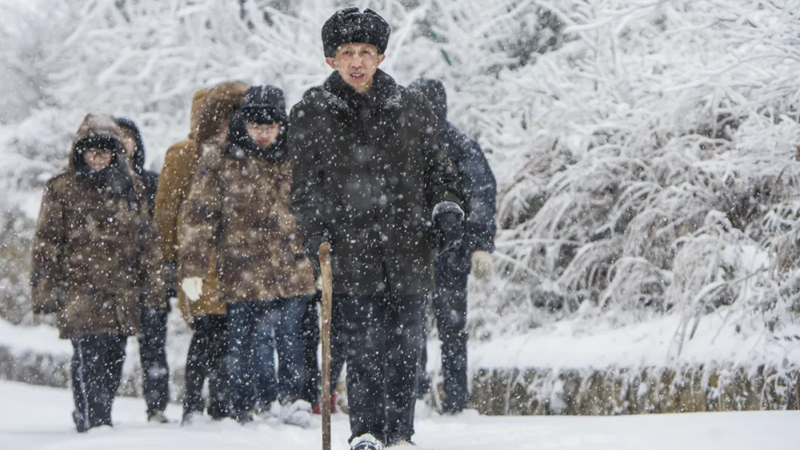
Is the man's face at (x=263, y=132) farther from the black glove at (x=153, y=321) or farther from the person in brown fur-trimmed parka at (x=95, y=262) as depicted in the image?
the black glove at (x=153, y=321)

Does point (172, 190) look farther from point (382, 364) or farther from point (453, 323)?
point (382, 364)

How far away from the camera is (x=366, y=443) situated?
361 centimetres

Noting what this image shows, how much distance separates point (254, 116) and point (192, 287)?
2.96ft

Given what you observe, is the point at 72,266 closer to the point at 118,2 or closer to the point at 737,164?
the point at 737,164

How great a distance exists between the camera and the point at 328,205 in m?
3.72

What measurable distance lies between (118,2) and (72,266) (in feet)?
20.8

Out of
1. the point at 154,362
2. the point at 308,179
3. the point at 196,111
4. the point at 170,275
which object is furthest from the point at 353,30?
the point at 154,362

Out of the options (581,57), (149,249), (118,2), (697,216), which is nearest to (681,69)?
(697,216)

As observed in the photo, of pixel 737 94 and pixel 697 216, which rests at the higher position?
pixel 737 94

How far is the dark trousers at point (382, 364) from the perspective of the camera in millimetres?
3754

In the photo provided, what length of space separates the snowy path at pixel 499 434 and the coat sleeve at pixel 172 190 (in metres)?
1.01

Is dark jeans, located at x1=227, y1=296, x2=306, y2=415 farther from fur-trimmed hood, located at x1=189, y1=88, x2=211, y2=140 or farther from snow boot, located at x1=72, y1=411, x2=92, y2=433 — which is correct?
fur-trimmed hood, located at x1=189, y1=88, x2=211, y2=140

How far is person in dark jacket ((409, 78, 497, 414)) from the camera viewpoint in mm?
5503

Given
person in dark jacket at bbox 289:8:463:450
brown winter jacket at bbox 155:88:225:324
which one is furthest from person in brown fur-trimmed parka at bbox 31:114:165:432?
person in dark jacket at bbox 289:8:463:450
